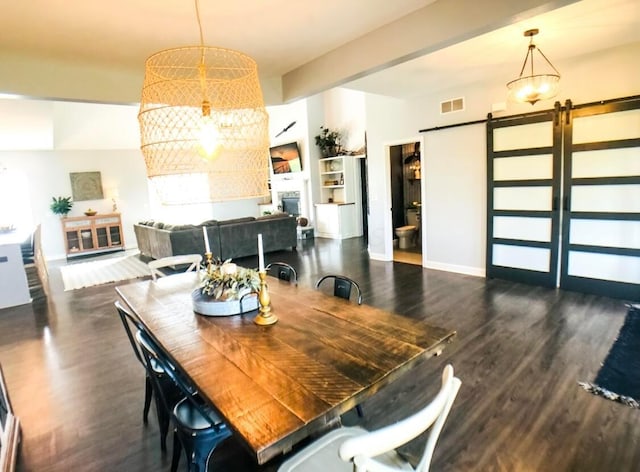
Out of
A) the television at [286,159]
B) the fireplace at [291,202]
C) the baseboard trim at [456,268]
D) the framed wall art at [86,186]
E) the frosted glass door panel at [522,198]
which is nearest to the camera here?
the frosted glass door panel at [522,198]

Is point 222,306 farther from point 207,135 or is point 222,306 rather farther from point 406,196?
point 406,196

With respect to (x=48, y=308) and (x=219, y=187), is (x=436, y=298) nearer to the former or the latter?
(x=219, y=187)

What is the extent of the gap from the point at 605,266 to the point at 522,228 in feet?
3.21

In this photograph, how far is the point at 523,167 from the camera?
4.65 m

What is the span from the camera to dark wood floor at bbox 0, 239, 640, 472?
1.96 m

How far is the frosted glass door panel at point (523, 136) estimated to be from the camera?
4.40m

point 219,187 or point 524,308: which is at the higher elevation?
point 219,187

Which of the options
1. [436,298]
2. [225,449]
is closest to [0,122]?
[225,449]

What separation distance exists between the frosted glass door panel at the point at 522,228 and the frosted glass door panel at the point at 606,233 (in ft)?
0.95

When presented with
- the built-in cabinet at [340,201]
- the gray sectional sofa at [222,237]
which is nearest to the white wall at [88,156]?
the built-in cabinet at [340,201]

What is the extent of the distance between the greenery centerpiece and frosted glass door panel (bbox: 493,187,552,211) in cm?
405

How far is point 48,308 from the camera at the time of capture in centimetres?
485

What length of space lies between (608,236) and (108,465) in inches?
200

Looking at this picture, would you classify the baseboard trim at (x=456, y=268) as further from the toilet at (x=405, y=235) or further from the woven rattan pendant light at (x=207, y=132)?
the woven rattan pendant light at (x=207, y=132)
